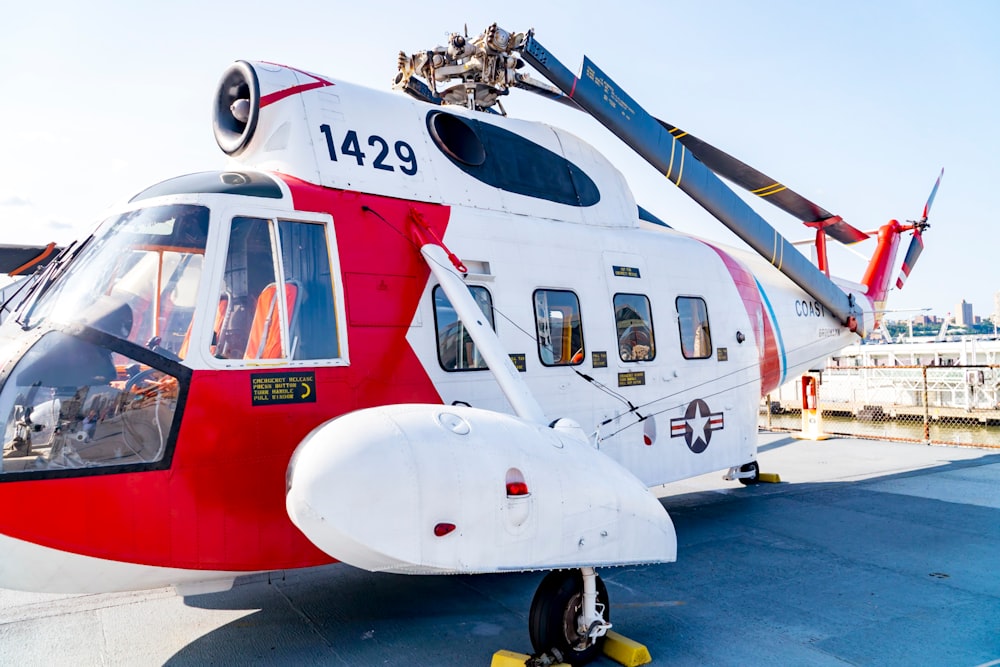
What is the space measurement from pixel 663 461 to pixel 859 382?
24.5 m

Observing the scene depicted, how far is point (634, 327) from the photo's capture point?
671cm

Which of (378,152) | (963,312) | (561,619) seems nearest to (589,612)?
(561,619)

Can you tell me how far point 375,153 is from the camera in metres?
5.41

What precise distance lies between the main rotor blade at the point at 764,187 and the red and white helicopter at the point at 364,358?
6.40 feet

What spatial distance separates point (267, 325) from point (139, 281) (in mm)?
767

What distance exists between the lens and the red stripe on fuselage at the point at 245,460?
374 cm

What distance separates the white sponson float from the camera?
340 cm

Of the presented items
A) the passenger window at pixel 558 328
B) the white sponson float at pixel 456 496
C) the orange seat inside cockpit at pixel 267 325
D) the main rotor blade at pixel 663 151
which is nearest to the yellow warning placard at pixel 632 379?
the passenger window at pixel 558 328

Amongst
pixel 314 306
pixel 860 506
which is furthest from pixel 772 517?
pixel 314 306

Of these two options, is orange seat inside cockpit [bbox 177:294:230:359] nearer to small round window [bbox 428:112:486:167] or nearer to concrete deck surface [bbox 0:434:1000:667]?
concrete deck surface [bbox 0:434:1000:667]

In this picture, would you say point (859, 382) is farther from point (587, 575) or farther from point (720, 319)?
point (587, 575)

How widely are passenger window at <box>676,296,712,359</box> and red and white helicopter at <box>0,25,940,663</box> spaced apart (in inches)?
5.8

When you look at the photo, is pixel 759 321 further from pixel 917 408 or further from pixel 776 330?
pixel 917 408

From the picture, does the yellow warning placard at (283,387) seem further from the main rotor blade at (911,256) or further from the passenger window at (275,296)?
the main rotor blade at (911,256)
